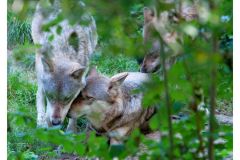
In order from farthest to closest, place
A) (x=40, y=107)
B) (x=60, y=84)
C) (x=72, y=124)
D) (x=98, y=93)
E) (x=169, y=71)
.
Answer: (x=40, y=107) → (x=72, y=124) → (x=60, y=84) → (x=98, y=93) → (x=169, y=71)

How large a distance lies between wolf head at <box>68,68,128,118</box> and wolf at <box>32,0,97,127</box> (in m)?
0.07

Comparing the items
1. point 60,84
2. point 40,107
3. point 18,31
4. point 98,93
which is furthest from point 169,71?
point 18,31

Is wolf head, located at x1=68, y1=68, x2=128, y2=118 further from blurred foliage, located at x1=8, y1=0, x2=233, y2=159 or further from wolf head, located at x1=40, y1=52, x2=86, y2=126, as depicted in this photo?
blurred foliage, located at x1=8, y1=0, x2=233, y2=159

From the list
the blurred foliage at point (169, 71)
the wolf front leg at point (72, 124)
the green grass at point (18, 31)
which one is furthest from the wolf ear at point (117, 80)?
the green grass at point (18, 31)

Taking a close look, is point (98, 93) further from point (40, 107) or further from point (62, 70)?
point (40, 107)

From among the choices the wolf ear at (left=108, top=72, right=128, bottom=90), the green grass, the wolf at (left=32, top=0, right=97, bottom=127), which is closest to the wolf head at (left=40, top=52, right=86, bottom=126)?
the wolf at (left=32, top=0, right=97, bottom=127)

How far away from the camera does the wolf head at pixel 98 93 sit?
417 centimetres

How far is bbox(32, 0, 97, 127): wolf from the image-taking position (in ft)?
14.4

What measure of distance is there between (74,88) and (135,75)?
59 cm

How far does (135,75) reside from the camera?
4.72 meters

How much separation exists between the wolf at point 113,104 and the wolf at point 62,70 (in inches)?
3.5

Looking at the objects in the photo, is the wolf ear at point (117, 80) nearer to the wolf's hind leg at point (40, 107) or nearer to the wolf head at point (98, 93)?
the wolf head at point (98, 93)

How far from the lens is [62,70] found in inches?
178

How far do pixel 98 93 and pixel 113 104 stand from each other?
17 centimetres
